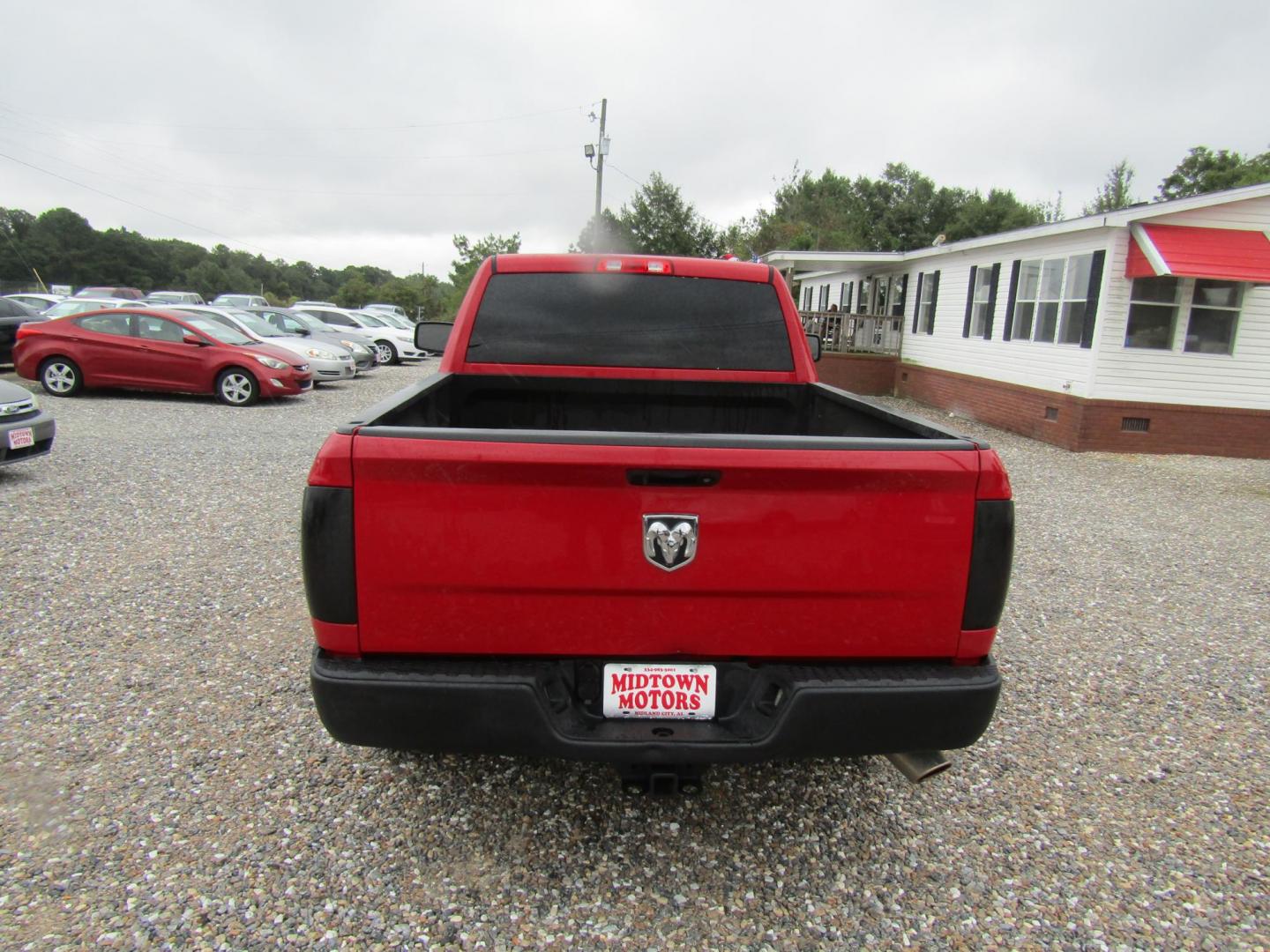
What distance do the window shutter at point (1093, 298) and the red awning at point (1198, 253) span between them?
1.06ft

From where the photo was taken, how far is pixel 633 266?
3854mm

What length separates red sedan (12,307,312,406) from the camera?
12.6 meters

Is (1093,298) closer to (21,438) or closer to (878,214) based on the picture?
(21,438)

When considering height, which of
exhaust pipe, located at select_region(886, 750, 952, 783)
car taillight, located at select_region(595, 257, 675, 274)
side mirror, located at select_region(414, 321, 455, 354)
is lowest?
exhaust pipe, located at select_region(886, 750, 952, 783)

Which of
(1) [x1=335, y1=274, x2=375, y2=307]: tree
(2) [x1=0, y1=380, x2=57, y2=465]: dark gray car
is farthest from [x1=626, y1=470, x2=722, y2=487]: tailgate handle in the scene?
(1) [x1=335, y1=274, x2=375, y2=307]: tree

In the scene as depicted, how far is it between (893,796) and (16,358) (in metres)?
15.1

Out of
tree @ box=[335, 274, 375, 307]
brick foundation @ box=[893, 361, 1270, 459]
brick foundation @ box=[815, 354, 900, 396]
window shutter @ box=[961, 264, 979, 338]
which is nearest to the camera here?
brick foundation @ box=[893, 361, 1270, 459]

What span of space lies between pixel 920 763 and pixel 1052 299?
12193 millimetres

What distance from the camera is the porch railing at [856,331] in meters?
19.6

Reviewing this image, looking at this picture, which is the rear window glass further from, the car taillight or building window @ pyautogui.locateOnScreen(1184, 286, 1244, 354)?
building window @ pyautogui.locateOnScreen(1184, 286, 1244, 354)

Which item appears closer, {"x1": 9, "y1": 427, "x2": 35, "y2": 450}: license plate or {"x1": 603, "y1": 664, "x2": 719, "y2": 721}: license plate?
{"x1": 603, "y1": 664, "x2": 719, "y2": 721}: license plate

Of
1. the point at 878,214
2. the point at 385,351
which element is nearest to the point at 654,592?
the point at 385,351

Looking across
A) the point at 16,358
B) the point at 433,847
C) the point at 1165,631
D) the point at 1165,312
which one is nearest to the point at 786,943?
the point at 433,847

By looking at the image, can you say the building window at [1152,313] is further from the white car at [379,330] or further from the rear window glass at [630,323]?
the white car at [379,330]
